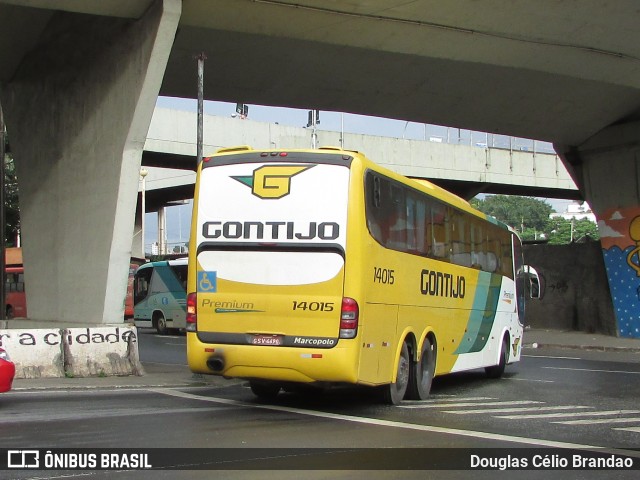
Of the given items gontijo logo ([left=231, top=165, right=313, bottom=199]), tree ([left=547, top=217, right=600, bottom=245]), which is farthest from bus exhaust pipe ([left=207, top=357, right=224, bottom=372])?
tree ([left=547, top=217, right=600, bottom=245])

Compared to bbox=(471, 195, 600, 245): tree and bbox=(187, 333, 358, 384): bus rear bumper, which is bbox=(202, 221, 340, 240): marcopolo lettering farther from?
bbox=(471, 195, 600, 245): tree

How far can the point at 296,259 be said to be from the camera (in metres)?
11.3

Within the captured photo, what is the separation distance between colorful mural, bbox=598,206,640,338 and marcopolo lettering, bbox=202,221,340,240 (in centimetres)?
2084

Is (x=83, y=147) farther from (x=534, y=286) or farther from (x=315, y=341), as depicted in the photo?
(x=534, y=286)

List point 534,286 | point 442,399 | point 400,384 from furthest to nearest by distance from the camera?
point 534,286 < point 442,399 < point 400,384

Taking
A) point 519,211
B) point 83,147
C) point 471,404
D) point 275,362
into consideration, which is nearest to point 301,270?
point 275,362

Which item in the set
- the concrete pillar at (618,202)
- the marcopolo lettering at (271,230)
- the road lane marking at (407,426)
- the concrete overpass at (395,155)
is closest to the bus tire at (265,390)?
the road lane marking at (407,426)

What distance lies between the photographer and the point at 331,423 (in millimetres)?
10672

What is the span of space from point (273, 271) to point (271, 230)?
57 centimetres

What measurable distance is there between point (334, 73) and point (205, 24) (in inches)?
201

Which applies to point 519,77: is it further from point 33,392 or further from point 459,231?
point 33,392

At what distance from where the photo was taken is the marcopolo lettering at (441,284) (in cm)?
1354

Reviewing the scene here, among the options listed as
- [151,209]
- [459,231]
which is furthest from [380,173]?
[151,209]

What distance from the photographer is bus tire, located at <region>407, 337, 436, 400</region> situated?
1330 cm
